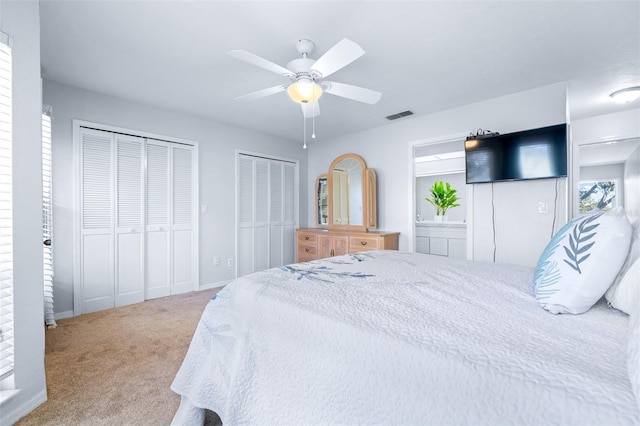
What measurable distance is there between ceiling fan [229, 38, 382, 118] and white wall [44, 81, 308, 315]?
1891 millimetres

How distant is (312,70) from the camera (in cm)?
204

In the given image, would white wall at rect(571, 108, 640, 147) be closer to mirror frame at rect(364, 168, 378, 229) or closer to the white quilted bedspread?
mirror frame at rect(364, 168, 378, 229)

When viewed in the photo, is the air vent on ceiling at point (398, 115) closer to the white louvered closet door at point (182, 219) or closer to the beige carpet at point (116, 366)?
the white louvered closet door at point (182, 219)

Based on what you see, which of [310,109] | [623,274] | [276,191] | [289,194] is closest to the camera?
[623,274]

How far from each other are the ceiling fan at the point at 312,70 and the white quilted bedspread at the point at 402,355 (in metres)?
1.37

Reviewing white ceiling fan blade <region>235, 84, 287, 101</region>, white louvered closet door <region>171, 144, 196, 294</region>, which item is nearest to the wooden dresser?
white louvered closet door <region>171, 144, 196, 294</region>

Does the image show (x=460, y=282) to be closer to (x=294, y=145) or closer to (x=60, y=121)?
(x=60, y=121)

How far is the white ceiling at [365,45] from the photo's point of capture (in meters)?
1.86

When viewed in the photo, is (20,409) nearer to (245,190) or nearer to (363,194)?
(245,190)

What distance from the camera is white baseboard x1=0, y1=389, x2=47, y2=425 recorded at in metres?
1.45

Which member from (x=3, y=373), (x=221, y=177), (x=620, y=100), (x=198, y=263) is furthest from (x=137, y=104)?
(x=620, y=100)

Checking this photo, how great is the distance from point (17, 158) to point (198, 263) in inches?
102

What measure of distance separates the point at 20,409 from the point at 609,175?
7.13 metres

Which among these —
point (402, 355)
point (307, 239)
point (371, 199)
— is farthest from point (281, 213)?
point (402, 355)
